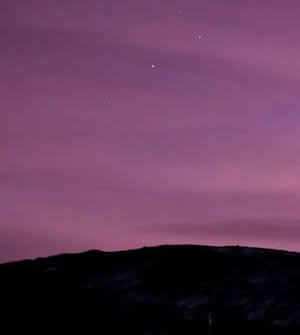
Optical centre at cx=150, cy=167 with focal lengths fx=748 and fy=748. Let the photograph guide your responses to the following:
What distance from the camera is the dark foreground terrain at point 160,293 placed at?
23234mm

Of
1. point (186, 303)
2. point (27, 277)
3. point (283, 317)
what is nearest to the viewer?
point (283, 317)

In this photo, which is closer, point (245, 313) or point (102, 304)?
point (245, 313)

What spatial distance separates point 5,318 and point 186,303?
617 cm

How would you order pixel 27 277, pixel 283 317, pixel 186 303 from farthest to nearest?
pixel 27 277 → pixel 186 303 → pixel 283 317

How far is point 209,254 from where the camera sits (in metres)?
29.2

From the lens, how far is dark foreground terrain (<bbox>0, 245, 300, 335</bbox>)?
23234 millimetres

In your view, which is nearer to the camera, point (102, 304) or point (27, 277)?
point (102, 304)

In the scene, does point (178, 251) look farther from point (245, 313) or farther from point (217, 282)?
point (245, 313)

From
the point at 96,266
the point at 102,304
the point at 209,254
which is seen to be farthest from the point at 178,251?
the point at 102,304

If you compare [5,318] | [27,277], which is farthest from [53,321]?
[27,277]

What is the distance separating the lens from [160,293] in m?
25.6

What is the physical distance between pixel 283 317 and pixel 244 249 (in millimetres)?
7078

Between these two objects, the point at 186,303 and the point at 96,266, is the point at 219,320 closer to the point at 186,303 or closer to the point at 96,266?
the point at 186,303

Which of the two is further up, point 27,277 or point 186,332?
point 27,277
